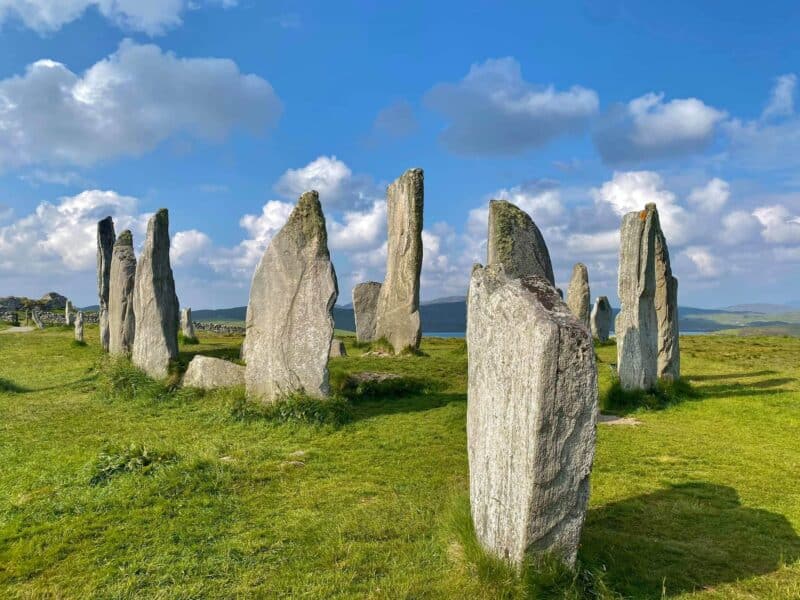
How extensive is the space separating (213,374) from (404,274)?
842cm

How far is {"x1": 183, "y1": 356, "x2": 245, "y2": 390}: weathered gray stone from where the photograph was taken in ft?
40.0

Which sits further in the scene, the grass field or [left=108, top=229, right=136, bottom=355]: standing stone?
[left=108, top=229, right=136, bottom=355]: standing stone

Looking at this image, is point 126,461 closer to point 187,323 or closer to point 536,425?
point 536,425

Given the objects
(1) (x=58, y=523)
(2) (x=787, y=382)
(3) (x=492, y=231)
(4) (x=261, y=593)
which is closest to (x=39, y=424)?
(1) (x=58, y=523)

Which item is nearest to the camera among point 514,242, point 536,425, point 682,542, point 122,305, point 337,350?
point 536,425

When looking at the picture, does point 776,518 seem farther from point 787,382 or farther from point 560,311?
point 787,382

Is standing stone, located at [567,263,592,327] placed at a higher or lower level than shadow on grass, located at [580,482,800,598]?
higher

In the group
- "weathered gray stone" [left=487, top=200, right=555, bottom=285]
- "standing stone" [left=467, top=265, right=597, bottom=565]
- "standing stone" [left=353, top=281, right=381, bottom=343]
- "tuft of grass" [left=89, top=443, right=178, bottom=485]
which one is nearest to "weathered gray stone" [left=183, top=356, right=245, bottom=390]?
"tuft of grass" [left=89, top=443, right=178, bottom=485]

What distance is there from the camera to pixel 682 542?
582 cm

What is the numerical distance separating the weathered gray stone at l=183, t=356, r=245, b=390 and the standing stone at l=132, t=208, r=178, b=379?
53.0 inches

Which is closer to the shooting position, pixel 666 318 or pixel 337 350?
pixel 666 318

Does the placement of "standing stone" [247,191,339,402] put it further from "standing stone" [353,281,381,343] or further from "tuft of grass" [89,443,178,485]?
"standing stone" [353,281,381,343]

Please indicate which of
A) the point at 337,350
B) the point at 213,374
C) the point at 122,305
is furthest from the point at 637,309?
the point at 122,305

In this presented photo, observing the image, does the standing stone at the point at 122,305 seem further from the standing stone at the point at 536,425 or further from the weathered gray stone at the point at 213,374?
the standing stone at the point at 536,425
